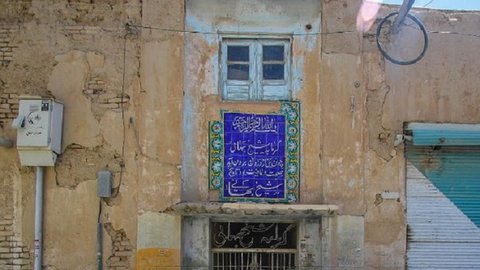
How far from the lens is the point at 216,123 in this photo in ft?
23.2

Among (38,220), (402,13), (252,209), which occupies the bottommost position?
(38,220)

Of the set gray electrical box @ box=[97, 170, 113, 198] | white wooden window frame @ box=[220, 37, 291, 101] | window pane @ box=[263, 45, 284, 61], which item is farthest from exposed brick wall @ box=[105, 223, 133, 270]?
window pane @ box=[263, 45, 284, 61]

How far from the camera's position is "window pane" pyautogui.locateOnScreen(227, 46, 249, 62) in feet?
23.8

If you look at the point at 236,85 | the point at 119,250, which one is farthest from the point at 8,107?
the point at 236,85

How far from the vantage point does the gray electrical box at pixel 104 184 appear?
6793mm

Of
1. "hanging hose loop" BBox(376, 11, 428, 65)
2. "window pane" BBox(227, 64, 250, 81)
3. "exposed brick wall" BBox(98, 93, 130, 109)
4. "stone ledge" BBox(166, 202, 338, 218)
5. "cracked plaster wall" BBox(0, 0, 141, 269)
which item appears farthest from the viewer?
"window pane" BBox(227, 64, 250, 81)

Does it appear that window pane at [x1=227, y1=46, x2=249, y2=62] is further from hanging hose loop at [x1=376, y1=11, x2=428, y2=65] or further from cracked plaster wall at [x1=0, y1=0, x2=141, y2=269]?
hanging hose loop at [x1=376, y1=11, x2=428, y2=65]

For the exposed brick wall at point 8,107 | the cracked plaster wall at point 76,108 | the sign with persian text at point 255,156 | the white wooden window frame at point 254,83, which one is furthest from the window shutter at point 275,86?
the exposed brick wall at point 8,107

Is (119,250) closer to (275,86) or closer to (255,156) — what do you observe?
(255,156)

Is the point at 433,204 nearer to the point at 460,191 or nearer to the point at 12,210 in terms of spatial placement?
the point at 460,191

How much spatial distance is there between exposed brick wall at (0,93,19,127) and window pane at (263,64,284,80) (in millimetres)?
3246

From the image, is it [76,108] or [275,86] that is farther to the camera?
[275,86]

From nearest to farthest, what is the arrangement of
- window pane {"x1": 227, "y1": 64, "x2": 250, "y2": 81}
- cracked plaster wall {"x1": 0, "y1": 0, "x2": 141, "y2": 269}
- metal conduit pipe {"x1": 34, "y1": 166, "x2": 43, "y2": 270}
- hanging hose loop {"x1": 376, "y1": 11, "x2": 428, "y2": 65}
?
metal conduit pipe {"x1": 34, "y1": 166, "x2": 43, "y2": 270} < cracked plaster wall {"x1": 0, "y1": 0, "x2": 141, "y2": 269} < hanging hose loop {"x1": 376, "y1": 11, "x2": 428, "y2": 65} < window pane {"x1": 227, "y1": 64, "x2": 250, "y2": 81}

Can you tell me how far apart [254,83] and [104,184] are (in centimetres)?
233
